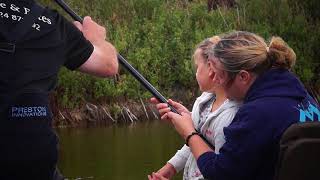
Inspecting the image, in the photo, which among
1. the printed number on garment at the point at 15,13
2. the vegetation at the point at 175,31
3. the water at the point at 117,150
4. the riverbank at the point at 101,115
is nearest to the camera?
the printed number on garment at the point at 15,13

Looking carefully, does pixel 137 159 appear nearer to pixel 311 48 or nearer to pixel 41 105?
pixel 41 105

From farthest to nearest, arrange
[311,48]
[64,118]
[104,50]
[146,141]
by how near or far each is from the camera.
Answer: [311,48] < [64,118] < [146,141] < [104,50]

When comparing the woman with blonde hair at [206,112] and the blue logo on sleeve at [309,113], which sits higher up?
the blue logo on sleeve at [309,113]

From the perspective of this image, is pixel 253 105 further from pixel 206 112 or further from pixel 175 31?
pixel 175 31

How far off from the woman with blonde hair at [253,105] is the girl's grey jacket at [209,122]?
0.14 metres

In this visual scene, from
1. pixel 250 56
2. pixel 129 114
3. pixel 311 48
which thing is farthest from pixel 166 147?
pixel 311 48

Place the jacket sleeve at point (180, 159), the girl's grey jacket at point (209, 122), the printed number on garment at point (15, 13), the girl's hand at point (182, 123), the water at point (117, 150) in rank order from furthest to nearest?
the water at point (117, 150)
the jacket sleeve at point (180, 159)
the girl's grey jacket at point (209, 122)
the girl's hand at point (182, 123)
the printed number on garment at point (15, 13)

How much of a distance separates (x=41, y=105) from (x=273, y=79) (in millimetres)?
705

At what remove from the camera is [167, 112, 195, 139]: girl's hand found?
2.26m

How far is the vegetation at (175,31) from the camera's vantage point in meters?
15.1

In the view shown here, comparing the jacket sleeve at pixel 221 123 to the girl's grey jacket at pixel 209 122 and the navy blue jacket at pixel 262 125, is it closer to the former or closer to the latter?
the girl's grey jacket at pixel 209 122

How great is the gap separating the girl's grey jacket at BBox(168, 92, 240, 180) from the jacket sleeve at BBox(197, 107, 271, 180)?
0.24 m

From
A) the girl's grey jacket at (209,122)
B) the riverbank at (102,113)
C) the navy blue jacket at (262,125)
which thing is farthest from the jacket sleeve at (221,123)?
the riverbank at (102,113)

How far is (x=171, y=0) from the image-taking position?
747 inches
